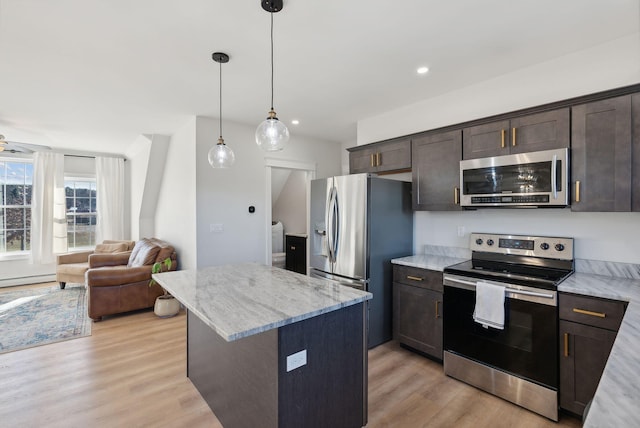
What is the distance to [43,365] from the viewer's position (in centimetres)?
279

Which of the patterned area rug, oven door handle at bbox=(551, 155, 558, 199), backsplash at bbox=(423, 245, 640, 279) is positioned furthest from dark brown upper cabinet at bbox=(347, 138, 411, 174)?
the patterned area rug

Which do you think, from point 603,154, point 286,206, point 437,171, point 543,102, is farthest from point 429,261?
point 286,206

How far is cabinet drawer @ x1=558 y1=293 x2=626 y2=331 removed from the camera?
71.6 inches

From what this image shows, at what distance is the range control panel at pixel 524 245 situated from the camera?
8.05ft

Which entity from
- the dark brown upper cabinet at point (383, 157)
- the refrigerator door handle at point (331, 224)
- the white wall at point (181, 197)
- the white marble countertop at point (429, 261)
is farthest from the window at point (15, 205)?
the white marble countertop at point (429, 261)

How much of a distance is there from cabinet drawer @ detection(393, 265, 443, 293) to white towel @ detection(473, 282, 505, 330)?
1.25 ft

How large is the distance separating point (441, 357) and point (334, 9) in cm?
282

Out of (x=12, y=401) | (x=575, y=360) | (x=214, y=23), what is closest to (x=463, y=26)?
(x=214, y=23)

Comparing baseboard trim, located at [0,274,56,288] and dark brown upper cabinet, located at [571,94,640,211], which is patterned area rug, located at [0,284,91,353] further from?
dark brown upper cabinet, located at [571,94,640,211]

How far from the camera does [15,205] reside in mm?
5691

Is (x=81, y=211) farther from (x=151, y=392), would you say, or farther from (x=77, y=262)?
(x=151, y=392)

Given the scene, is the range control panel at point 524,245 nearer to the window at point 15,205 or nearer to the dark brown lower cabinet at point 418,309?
the dark brown lower cabinet at point 418,309

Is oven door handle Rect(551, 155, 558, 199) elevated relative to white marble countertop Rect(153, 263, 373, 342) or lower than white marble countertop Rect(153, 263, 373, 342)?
elevated

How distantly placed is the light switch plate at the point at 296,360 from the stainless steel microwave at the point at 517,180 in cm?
200
